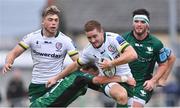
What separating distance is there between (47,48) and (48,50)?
0.04m

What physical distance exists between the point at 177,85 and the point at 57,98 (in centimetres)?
1393

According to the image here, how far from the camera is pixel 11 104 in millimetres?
23844

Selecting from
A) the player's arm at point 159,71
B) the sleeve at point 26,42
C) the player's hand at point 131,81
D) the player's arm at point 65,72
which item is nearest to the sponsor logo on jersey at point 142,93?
the player's arm at point 159,71

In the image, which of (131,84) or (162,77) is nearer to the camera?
(131,84)

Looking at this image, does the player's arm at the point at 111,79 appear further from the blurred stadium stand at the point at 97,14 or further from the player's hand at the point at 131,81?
the blurred stadium stand at the point at 97,14

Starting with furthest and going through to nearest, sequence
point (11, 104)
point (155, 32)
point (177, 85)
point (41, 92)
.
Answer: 1. point (155, 32)
2. point (177, 85)
3. point (11, 104)
4. point (41, 92)

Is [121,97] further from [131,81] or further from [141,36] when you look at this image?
[141,36]

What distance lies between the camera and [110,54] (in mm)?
14258

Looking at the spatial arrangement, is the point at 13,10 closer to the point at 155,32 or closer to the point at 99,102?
the point at 155,32

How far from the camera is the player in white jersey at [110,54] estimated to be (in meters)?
13.9

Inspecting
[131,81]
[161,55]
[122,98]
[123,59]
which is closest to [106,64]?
[123,59]

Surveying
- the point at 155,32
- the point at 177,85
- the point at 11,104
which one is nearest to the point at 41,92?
the point at 11,104

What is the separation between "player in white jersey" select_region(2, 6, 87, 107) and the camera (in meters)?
14.7

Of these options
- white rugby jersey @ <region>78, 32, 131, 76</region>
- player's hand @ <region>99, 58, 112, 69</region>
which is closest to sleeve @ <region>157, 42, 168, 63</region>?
white rugby jersey @ <region>78, 32, 131, 76</region>
